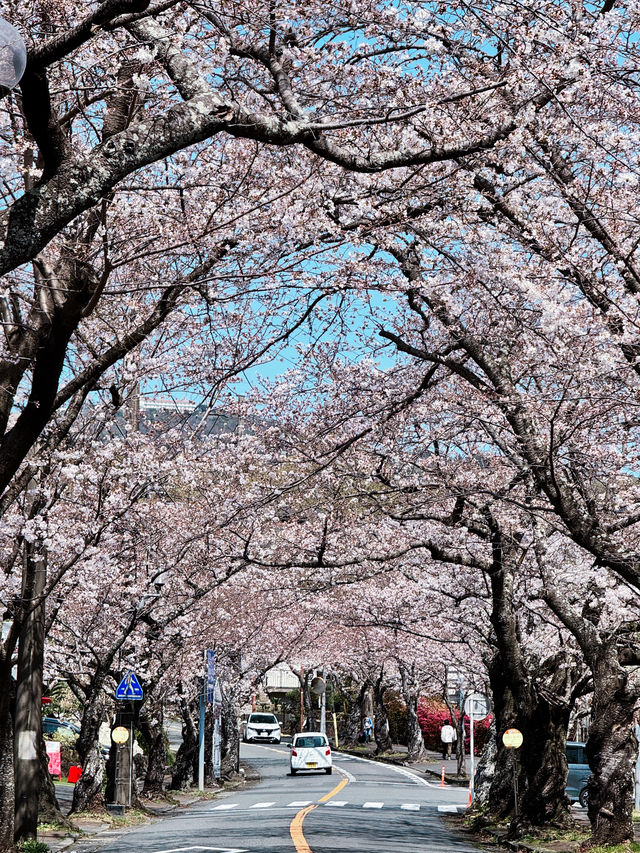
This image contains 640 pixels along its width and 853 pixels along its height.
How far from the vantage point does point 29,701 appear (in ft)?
46.5

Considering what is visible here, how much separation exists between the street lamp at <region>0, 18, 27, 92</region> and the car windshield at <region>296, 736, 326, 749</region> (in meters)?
38.6

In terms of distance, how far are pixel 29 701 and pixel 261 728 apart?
206 feet

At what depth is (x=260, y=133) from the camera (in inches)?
243

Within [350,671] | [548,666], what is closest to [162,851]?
[548,666]

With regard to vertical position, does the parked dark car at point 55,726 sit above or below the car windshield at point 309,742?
above

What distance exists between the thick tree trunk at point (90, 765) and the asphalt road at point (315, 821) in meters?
1.77

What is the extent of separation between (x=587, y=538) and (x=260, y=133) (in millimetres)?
5749

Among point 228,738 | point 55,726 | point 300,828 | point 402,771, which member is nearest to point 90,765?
point 300,828

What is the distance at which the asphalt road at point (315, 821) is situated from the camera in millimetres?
15047

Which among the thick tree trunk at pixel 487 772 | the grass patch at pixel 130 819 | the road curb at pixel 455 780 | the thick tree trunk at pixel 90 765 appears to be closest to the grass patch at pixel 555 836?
the thick tree trunk at pixel 487 772

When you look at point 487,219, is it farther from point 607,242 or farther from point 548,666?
point 548,666

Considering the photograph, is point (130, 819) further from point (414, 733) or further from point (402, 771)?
point (414, 733)

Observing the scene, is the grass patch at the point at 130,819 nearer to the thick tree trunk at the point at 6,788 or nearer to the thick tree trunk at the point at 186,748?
the thick tree trunk at the point at 6,788

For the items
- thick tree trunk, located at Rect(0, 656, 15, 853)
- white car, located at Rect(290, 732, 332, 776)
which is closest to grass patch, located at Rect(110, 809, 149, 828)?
thick tree trunk, located at Rect(0, 656, 15, 853)
